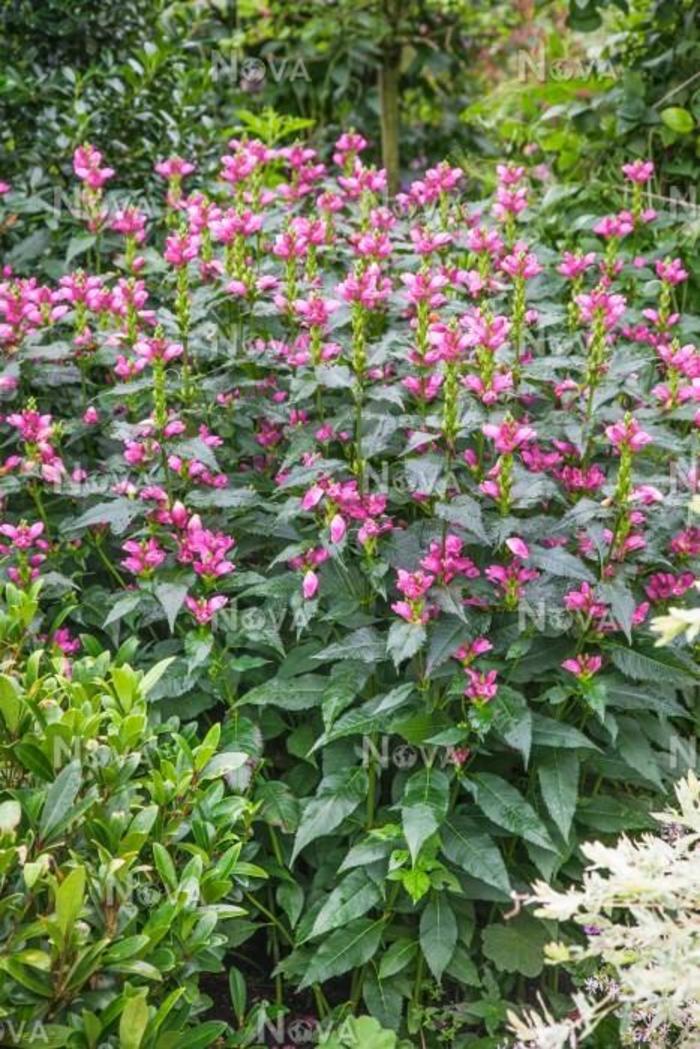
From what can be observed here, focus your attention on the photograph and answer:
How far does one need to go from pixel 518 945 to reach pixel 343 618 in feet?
2.39

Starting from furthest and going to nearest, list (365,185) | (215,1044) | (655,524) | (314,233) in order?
(365,185), (314,233), (655,524), (215,1044)

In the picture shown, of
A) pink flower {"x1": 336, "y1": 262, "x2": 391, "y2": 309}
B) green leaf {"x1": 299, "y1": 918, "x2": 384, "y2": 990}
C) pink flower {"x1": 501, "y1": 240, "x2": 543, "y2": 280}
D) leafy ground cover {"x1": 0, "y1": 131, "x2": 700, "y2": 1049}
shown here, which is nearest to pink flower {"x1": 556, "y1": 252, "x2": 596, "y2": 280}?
leafy ground cover {"x1": 0, "y1": 131, "x2": 700, "y2": 1049}

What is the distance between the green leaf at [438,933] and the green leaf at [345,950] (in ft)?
0.33

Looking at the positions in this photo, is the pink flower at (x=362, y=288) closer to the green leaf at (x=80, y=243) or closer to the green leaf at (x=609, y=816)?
the green leaf at (x=80, y=243)

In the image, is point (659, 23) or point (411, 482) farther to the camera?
point (659, 23)

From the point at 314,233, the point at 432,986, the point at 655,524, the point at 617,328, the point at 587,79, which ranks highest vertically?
the point at 587,79

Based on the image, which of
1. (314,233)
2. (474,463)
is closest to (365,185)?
(314,233)

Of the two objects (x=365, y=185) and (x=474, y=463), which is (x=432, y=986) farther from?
(x=365, y=185)

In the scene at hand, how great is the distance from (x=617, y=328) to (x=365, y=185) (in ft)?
2.46

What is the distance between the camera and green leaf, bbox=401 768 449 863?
7.55ft

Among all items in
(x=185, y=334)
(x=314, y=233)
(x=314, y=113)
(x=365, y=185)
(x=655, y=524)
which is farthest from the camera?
(x=314, y=113)

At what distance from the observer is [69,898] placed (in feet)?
5.85

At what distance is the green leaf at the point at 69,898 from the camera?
69.7 inches

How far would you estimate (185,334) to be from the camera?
2807mm
